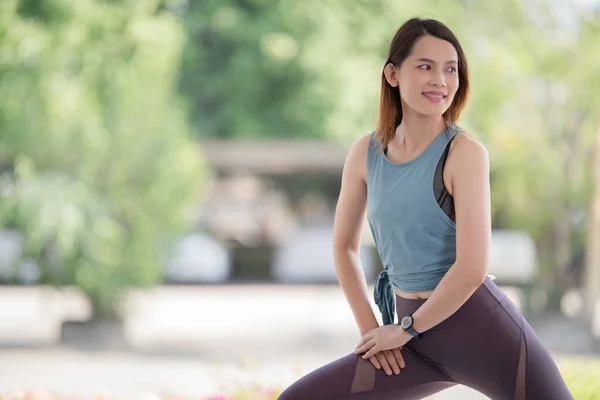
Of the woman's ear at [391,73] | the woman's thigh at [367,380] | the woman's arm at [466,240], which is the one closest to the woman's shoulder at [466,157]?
the woman's arm at [466,240]

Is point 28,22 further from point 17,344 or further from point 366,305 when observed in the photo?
point 366,305

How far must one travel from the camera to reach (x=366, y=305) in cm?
127

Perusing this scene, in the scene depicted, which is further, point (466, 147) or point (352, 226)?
point (352, 226)

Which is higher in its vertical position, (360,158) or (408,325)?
(360,158)

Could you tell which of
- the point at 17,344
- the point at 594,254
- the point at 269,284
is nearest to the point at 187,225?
the point at 17,344

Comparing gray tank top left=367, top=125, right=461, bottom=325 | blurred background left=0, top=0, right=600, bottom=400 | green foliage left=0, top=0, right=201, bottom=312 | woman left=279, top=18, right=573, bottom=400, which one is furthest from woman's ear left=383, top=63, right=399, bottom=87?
green foliage left=0, top=0, right=201, bottom=312

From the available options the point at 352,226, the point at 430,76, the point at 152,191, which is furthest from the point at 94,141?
the point at 430,76

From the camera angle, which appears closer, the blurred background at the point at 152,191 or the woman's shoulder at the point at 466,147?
the woman's shoulder at the point at 466,147

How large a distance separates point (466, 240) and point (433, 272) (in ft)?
0.32

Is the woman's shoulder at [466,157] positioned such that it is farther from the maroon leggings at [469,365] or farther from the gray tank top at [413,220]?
the maroon leggings at [469,365]

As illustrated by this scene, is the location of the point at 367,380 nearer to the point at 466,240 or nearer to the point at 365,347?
the point at 365,347

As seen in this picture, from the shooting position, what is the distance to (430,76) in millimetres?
1204

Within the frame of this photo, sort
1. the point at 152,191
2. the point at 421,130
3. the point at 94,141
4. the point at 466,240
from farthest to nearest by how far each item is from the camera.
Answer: the point at 152,191 < the point at 94,141 < the point at 421,130 < the point at 466,240

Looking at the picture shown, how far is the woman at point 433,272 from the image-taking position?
115cm
